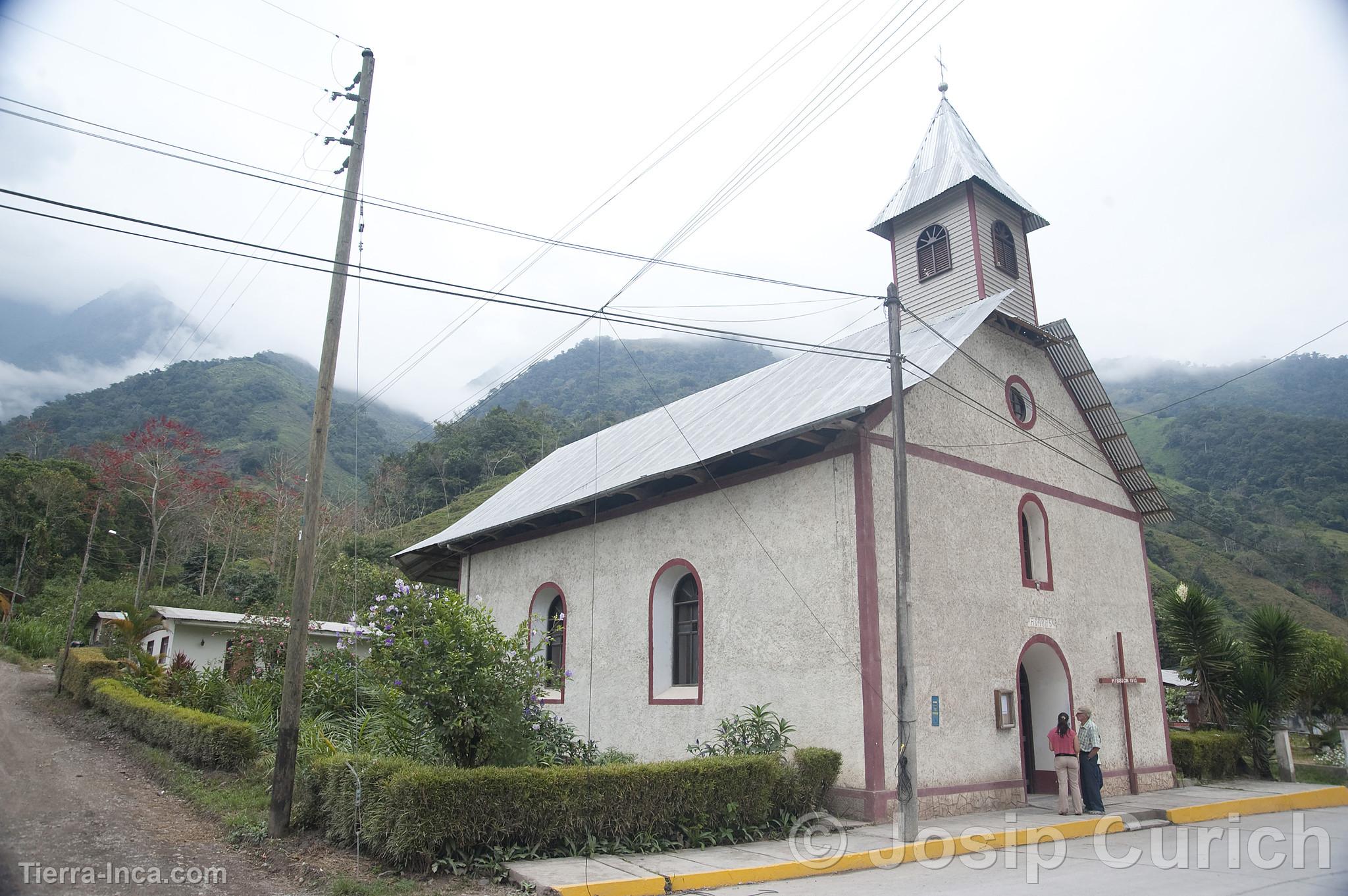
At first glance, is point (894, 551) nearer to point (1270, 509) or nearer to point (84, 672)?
point (84, 672)

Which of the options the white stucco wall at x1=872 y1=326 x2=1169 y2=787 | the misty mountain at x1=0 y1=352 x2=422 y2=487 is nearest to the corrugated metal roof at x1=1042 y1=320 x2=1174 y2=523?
the white stucco wall at x1=872 y1=326 x2=1169 y2=787

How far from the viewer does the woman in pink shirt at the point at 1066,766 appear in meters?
13.4

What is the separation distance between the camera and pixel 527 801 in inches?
367

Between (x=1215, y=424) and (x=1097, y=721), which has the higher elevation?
(x=1215, y=424)

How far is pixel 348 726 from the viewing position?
15.6 meters

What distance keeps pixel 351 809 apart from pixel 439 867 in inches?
61.1

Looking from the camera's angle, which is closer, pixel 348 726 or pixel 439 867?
pixel 439 867

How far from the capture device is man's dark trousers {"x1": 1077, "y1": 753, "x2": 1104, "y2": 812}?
13609 millimetres

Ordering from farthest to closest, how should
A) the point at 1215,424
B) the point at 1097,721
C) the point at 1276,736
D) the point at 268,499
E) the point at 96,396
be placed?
the point at 1215,424, the point at 96,396, the point at 268,499, the point at 1276,736, the point at 1097,721

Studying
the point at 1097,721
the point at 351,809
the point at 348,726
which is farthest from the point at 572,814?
the point at 1097,721

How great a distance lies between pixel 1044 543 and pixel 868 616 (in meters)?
5.96

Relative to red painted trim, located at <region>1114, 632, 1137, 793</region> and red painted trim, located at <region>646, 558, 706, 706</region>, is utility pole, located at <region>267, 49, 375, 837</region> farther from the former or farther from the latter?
red painted trim, located at <region>1114, 632, 1137, 793</region>

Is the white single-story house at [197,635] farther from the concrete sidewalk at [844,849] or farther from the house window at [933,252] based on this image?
the concrete sidewalk at [844,849]

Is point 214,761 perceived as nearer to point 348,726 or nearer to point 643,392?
point 348,726
